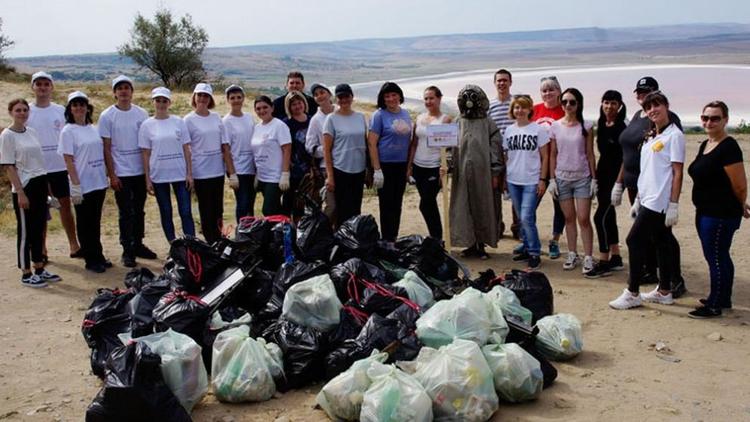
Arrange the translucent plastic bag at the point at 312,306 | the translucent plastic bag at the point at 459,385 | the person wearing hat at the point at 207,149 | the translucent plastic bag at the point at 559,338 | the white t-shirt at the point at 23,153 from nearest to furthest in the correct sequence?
the translucent plastic bag at the point at 459,385 < the translucent plastic bag at the point at 312,306 < the translucent plastic bag at the point at 559,338 < the white t-shirt at the point at 23,153 < the person wearing hat at the point at 207,149

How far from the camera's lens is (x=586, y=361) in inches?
203

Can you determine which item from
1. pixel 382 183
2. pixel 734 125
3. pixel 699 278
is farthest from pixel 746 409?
pixel 734 125

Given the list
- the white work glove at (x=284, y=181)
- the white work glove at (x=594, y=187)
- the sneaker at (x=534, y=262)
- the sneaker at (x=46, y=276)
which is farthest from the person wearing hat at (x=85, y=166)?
the white work glove at (x=594, y=187)

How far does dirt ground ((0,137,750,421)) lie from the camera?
14.5 feet

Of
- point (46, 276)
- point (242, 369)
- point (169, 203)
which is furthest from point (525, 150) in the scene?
point (46, 276)

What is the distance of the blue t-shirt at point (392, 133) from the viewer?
24.0 feet

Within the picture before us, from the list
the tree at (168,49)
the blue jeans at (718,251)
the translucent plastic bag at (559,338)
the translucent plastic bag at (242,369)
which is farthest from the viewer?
the tree at (168,49)

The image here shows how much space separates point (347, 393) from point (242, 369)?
2.48ft

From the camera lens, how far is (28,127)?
7.21m

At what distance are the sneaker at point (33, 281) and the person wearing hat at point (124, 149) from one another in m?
0.94

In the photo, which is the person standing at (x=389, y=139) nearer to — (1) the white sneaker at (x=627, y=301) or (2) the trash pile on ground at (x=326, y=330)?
(2) the trash pile on ground at (x=326, y=330)

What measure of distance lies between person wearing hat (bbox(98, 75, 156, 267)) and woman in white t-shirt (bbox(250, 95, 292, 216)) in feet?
3.89

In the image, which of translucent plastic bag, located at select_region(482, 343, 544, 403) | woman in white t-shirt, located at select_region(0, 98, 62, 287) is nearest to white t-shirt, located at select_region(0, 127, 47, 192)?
woman in white t-shirt, located at select_region(0, 98, 62, 287)

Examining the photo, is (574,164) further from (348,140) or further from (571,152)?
(348,140)
